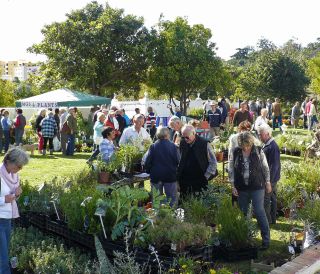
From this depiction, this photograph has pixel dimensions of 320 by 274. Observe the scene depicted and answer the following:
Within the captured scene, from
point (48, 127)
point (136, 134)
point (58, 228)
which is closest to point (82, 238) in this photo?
point (58, 228)

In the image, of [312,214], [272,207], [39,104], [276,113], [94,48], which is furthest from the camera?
[94,48]

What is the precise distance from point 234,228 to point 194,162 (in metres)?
1.31

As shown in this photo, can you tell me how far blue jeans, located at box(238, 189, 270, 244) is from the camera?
5.64 meters

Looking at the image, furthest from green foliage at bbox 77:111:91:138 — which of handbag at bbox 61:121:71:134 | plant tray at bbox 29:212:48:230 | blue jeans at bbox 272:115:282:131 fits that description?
plant tray at bbox 29:212:48:230

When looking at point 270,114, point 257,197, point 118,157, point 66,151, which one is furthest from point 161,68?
point 257,197

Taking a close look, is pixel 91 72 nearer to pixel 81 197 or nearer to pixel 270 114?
pixel 270 114

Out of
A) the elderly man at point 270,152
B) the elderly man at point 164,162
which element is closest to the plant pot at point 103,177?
the elderly man at point 164,162

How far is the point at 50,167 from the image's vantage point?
40.7 feet

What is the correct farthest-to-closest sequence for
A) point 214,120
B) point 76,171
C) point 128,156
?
point 214,120
point 76,171
point 128,156

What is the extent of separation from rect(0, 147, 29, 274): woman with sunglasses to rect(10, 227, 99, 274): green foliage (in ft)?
0.77

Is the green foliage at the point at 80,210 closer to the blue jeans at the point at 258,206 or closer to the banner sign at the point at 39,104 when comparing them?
the blue jeans at the point at 258,206

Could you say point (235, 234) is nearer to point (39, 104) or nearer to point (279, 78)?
point (39, 104)

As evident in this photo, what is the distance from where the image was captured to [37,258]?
15.1ft

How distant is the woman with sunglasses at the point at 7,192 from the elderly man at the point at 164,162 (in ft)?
7.04
